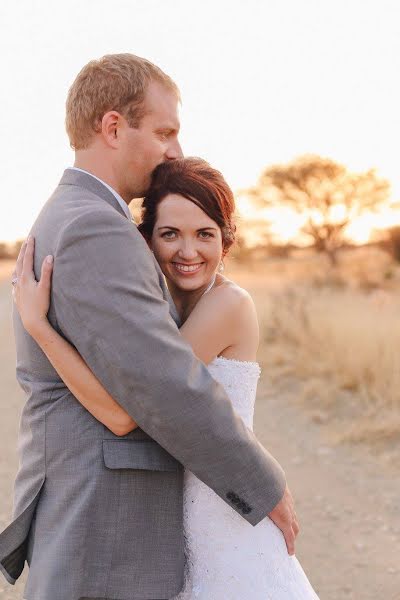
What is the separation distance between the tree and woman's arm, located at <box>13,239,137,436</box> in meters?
26.4

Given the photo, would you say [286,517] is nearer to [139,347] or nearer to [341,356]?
[139,347]

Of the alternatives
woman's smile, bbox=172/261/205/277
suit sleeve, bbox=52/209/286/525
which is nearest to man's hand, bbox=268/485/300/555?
suit sleeve, bbox=52/209/286/525

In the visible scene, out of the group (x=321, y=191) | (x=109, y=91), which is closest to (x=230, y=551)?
(x=109, y=91)

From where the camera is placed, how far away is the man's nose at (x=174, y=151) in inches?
97.7

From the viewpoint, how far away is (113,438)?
7.01 ft

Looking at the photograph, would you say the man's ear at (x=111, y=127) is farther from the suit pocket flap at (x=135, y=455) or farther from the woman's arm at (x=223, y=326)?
the suit pocket flap at (x=135, y=455)

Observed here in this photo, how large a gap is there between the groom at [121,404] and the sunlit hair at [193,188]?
4cm

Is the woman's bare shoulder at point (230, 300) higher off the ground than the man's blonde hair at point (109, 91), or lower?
lower

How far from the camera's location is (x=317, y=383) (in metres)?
8.22

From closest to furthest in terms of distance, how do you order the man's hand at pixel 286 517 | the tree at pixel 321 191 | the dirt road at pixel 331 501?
the man's hand at pixel 286 517 < the dirt road at pixel 331 501 < the tree at pixel 321 191

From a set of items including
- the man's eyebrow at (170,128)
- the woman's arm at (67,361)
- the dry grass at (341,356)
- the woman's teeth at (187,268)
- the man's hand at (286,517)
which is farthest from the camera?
the dry grass at (341,356)

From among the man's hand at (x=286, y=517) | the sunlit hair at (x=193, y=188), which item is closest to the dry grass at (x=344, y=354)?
the man's hand at (x=286, y=517)

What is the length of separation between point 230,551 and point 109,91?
1390 mm

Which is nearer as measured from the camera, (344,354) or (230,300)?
(230,300)
